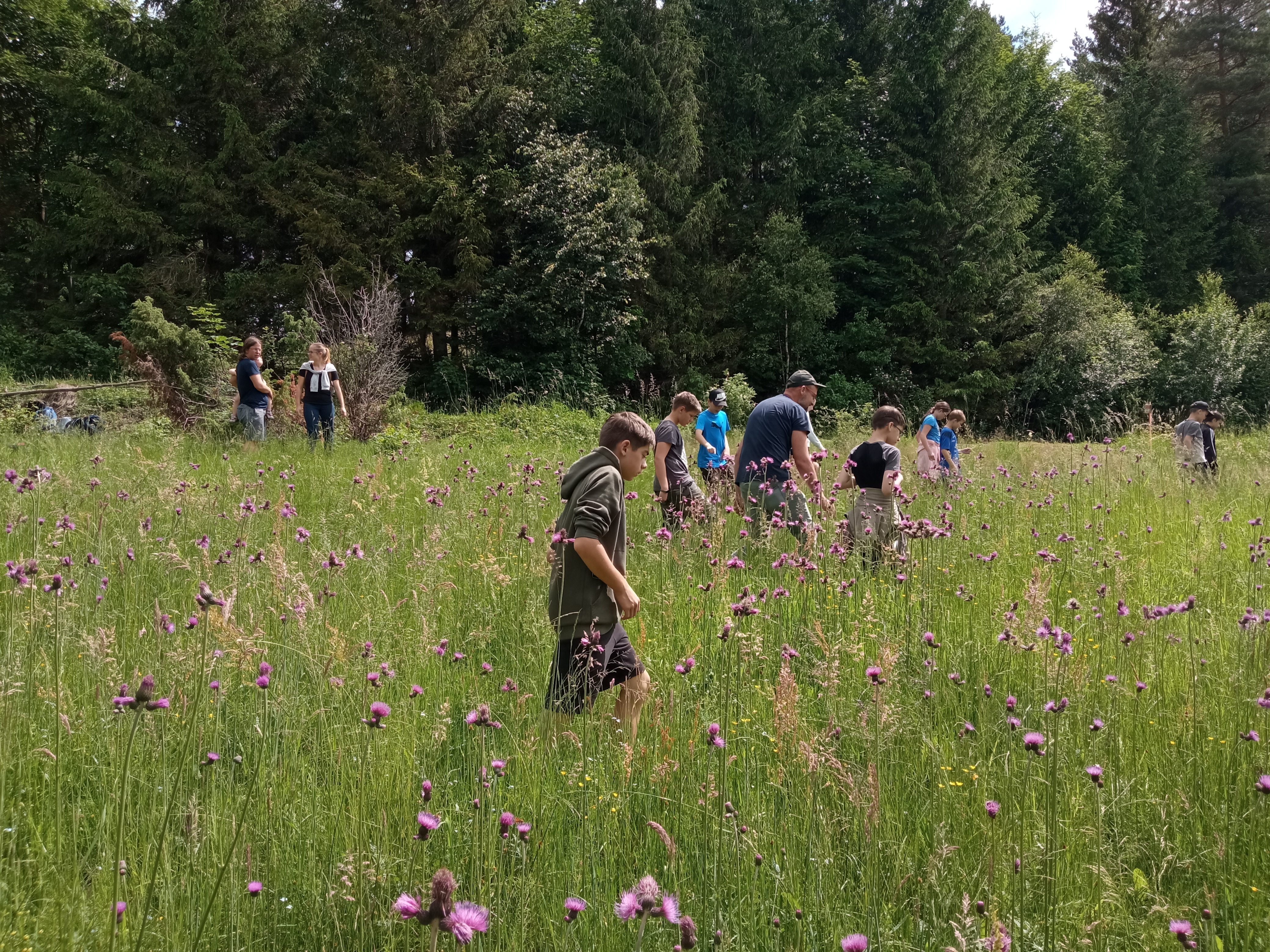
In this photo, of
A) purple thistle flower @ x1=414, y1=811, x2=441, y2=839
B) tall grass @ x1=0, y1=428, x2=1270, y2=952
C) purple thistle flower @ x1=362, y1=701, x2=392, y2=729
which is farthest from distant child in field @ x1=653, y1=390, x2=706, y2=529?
purple thistle flower @ x1=414, y1=811, x2=441, y2=839

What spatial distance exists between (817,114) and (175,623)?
27.0 metres

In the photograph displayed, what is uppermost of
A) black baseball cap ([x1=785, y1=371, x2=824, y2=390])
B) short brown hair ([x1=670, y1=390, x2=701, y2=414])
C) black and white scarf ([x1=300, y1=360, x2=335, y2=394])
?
black and white scarf ([x1=300, y1=360, x2=335, y2=394])

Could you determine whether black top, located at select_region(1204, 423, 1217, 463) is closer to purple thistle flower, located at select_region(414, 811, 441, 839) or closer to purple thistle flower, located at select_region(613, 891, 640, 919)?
purple thistle flower, located at select_region(613, 891, 640, 919)

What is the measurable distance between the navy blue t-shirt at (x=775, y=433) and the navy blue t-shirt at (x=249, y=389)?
609 centimetres

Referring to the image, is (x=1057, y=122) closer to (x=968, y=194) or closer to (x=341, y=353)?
(x=968, y=194)

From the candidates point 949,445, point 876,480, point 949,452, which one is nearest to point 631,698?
point 876,480

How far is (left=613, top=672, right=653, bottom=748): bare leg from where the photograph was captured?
316 cm

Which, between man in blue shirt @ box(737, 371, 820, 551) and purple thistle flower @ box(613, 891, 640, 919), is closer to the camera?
purple thistle flower @ box(613, 891, 640, 919)

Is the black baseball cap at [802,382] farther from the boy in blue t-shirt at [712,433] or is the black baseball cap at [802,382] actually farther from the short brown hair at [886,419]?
the boy in blue t-shirt at [712,433]

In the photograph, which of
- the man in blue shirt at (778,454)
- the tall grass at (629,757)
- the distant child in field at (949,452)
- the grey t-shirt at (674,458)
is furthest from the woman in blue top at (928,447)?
the tall grass at (629,757)

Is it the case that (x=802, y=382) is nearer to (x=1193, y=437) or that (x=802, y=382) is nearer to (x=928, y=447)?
(x=928, y=447)

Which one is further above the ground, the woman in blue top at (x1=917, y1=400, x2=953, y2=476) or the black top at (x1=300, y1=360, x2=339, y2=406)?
the black top at (x1=300, y1=360, x2=339, y2=406)

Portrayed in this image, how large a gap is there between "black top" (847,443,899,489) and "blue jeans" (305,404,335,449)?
6.40m

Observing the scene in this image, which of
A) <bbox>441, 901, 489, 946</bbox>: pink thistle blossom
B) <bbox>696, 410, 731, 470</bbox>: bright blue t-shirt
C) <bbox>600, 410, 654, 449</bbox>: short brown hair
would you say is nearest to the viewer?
<bbox>441, 901, 489, 946</bbox>: pink thistle blossom
